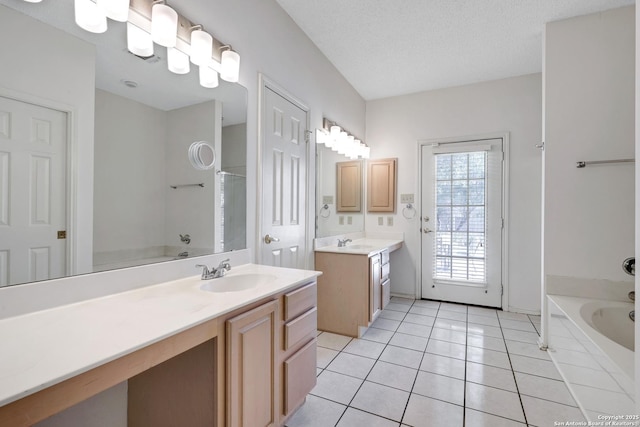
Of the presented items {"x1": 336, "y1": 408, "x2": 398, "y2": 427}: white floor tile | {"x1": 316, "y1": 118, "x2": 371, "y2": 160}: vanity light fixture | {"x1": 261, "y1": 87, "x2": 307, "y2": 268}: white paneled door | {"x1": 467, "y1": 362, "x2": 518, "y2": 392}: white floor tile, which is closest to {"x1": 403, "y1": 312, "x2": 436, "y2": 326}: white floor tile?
{"x1": 467, "y1": 362, "x2": 518, "y2": 392}: white floor tile

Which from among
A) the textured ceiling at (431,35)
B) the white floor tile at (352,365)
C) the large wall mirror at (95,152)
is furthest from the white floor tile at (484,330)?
the textured ceiling at (431,35)

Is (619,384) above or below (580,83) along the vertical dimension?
below

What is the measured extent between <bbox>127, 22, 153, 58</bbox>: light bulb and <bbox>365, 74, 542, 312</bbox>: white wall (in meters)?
3.07

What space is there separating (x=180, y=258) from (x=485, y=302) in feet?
11.2

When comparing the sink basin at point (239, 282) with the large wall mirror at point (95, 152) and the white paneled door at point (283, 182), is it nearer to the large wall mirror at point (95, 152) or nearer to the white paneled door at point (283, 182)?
the large wall mirror at point (95, 152)

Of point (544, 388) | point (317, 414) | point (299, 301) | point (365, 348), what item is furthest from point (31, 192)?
point (544, 388)

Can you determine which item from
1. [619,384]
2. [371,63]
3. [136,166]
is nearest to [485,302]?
[619,384]

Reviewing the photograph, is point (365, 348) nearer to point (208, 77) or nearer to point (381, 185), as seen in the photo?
point (381, 185)

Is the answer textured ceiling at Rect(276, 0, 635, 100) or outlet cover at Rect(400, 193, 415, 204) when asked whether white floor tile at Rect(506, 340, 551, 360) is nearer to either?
outlet cover at Rect(400, 193, 415, 204)

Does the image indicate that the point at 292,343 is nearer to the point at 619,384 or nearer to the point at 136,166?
the point at 136,166

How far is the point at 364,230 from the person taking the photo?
13.1 ft

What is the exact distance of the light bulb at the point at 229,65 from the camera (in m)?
1.68

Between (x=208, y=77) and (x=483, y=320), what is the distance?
334cm

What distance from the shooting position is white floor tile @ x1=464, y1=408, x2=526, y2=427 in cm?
153
